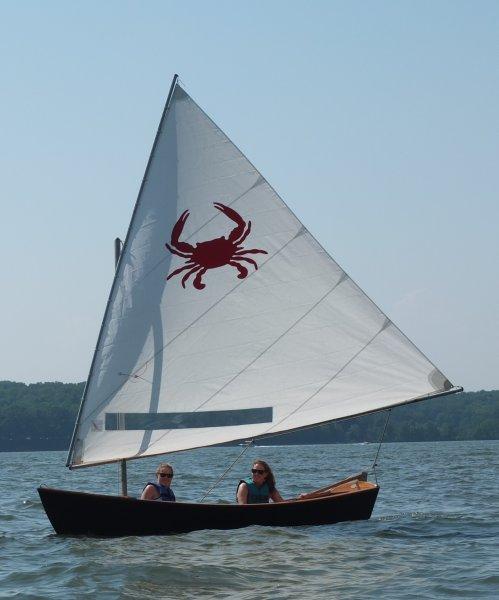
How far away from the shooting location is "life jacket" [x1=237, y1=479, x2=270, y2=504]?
2033 centimetres

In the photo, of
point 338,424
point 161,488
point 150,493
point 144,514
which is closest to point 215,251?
point 161,488

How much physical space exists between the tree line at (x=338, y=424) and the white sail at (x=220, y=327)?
9773cm

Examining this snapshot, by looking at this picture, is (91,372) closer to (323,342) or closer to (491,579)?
(323,342)

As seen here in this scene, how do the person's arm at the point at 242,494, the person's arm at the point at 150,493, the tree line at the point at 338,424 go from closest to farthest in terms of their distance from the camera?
the person's arm at the point at 150,493 < the person's arm at the point at 242,494 < the tree line at the point at 338,424

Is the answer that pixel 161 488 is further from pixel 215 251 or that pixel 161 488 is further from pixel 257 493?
pixel 215 251

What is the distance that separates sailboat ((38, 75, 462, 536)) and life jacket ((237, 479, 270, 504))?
1.96 ft

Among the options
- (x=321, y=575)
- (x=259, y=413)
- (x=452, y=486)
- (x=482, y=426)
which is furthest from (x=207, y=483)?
(x=482, y=426)

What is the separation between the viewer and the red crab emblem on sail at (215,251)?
20.4m

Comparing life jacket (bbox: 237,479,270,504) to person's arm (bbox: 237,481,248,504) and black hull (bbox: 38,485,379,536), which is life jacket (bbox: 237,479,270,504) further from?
black hull (bbox: 38,485,379,536)

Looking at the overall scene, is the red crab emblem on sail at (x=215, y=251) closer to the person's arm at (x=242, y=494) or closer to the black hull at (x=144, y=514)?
→ the person's arm at (x=242, y=494)

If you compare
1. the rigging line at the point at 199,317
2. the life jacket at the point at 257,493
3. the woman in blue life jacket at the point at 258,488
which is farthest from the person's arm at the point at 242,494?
the rigging line at the point at 199,317

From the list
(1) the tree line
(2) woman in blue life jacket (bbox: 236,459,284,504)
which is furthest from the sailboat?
(1) the tree line

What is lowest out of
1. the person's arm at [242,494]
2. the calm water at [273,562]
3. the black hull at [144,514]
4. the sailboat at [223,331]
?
the calm water at [273,562]

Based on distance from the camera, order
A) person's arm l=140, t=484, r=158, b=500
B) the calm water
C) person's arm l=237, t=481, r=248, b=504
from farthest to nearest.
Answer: person's arm l=237, t=481, r=248, b=504
person's arm l=140, t=484, r=158, b=500
the calm water
